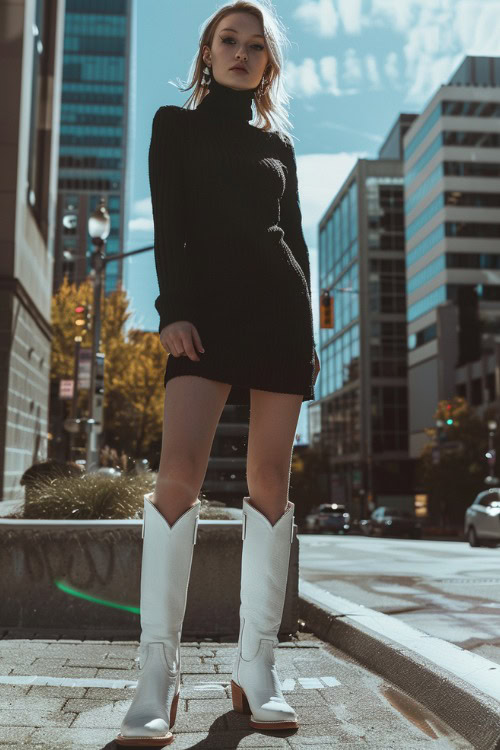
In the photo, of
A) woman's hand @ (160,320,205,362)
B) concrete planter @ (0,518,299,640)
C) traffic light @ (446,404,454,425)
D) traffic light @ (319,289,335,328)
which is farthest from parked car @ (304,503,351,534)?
woman's hand @ (160,320,205,362)

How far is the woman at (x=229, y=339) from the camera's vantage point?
259 centimetres

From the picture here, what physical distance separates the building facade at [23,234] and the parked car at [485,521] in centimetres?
1086

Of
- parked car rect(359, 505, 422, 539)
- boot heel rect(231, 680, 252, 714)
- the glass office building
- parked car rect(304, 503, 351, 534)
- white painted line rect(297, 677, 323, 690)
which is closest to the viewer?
boot heel rect(231, 680, 252, 714)

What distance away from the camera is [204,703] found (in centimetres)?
286

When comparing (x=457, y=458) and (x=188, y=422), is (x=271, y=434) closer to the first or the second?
(x=188, y=422)

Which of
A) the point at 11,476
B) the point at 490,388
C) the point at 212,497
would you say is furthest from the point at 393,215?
the point at 212,497

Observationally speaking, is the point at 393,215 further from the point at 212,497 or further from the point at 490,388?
the point at 212,497

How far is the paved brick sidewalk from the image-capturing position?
235cm

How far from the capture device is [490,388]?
5434 cm

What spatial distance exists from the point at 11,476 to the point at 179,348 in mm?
14924

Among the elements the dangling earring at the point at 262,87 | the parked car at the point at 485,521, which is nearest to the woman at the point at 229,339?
the dangling earring at the point at 262,87

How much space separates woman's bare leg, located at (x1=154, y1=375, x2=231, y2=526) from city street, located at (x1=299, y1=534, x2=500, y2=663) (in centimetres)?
175

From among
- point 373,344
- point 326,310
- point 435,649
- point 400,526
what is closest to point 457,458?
point 400,526

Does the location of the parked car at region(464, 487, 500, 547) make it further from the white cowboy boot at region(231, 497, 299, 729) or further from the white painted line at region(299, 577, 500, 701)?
the white cowboy boot at region(231, 497, 299, 729)
